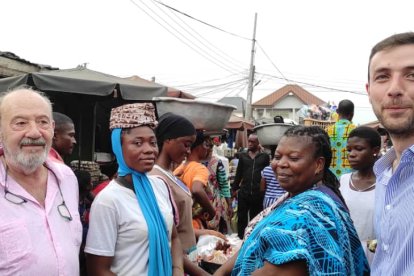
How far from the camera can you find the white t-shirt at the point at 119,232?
7.63 ft

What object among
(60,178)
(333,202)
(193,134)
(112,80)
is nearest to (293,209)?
Answer: (333,202)

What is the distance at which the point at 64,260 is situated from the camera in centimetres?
217

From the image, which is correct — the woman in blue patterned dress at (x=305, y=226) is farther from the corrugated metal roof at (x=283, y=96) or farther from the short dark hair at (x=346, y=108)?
the corrugated metal roof at (x=283, y=96)

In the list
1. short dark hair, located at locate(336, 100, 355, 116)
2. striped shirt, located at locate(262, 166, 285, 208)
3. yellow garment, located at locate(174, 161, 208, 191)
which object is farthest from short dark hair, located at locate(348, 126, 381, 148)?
striped shirt, located at locate(262, 166, 285, 208)

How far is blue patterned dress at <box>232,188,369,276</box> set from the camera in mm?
1729

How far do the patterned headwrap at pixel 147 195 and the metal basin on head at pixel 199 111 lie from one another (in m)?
1.35

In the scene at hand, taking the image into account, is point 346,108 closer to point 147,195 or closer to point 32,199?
point 147,195

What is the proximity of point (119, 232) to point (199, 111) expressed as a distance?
6.47 feet

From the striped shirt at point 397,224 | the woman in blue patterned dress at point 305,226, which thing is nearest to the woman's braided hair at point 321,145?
the woman in blue patterned dress at point 305,226

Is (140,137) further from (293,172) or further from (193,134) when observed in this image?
(293,172)

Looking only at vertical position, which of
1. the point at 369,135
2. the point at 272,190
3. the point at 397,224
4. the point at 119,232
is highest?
the point at 369,135

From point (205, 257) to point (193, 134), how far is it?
0.96 metres

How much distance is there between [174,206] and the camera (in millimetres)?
2910

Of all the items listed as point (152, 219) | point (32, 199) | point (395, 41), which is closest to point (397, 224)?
point (395, 41)
